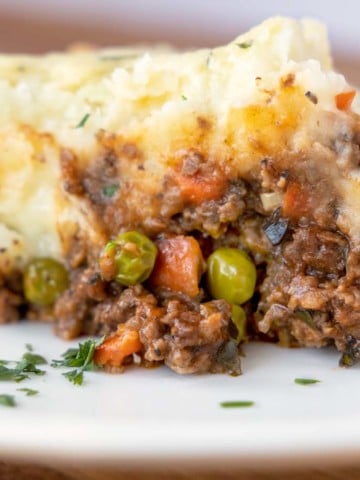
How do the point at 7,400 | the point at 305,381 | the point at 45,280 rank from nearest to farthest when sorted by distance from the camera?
the point at 7,400 → the point at 305,381 → the point at 45,280

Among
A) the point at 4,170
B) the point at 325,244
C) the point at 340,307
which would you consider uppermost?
the point at 4,170

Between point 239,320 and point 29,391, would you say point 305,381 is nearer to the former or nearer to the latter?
point 239,320

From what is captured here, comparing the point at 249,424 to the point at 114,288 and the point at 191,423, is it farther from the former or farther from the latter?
the point at 114,288

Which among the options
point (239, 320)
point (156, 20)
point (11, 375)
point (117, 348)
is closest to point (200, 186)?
point (239, 320)

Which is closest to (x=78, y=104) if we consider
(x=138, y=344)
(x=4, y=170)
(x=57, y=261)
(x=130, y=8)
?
(x=4, y=170)

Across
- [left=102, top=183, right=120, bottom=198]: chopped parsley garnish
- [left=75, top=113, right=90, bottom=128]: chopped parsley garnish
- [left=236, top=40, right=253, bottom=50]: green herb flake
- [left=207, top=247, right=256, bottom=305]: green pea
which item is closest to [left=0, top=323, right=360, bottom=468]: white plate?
[left=207, top=247, right=256, bottom=305]: green pea

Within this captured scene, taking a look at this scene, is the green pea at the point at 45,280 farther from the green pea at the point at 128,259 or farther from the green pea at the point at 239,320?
the green pea at the point at 239,320
